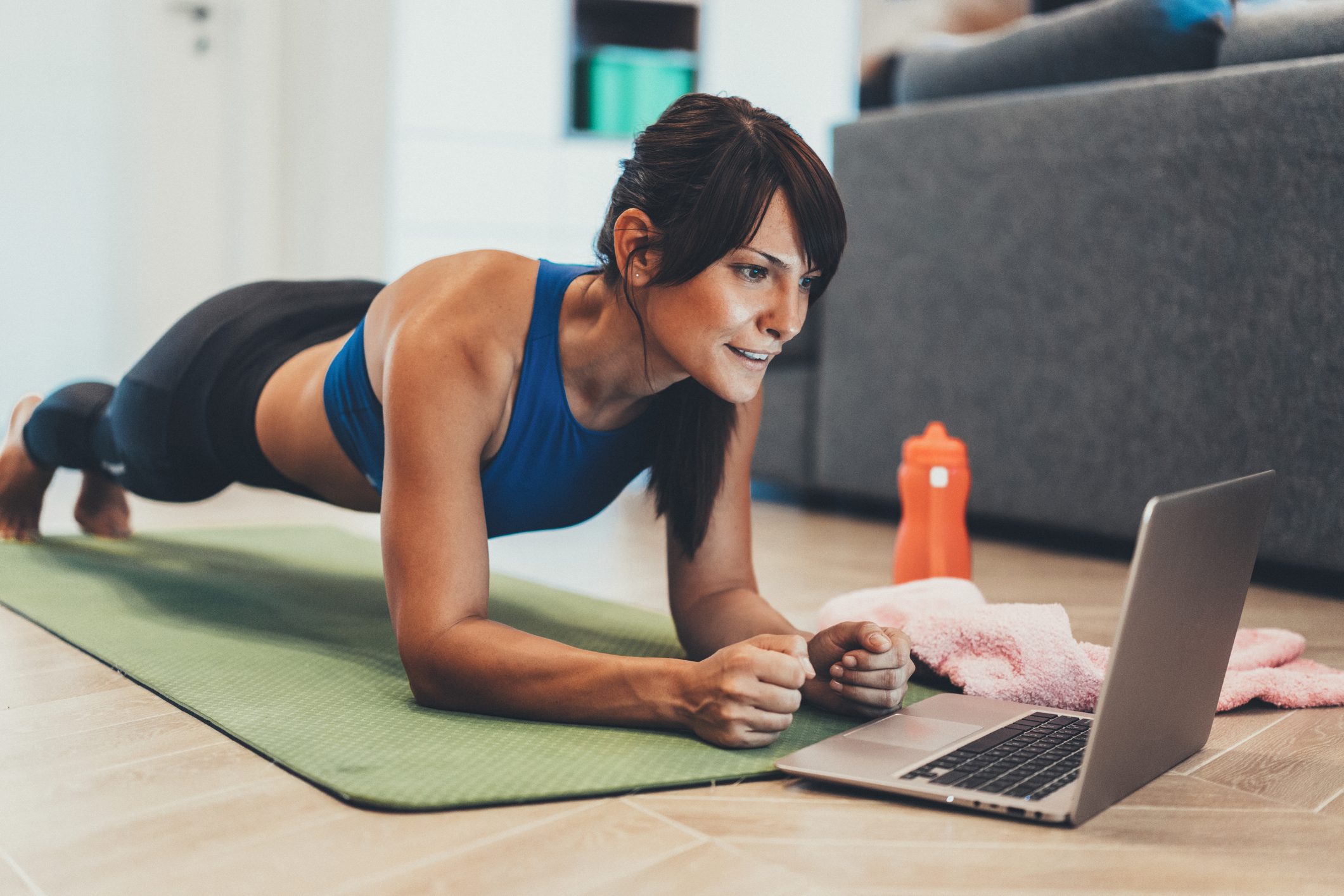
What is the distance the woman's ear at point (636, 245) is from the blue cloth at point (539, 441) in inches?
4.4

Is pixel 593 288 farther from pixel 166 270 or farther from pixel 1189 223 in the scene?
pixel 166 270

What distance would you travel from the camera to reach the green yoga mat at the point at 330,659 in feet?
2.99

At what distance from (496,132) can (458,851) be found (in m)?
2.97

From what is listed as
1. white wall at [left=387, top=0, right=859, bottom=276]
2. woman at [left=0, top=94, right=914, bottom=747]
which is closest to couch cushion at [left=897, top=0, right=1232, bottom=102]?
white wall at [left=387, top=0, right=859, bottom=276]

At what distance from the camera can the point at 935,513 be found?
66.8 inches

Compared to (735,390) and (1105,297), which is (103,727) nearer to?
(735,390)

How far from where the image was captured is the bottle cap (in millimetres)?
1699

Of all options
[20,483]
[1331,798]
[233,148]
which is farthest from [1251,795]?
[233,148]

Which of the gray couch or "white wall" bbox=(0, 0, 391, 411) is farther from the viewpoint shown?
"white wall" bbox=(0, 0, 391, 411)

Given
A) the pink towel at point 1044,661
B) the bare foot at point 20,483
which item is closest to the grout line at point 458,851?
the pink towel at point 1044,661

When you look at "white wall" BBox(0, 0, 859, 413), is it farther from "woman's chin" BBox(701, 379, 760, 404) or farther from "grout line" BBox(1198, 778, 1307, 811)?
"grout line" BBox(1198, 778, 1307, 811)

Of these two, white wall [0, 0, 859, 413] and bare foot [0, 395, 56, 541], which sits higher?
white wall [0, 0, 859, 413]

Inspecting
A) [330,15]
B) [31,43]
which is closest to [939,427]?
[330,15]

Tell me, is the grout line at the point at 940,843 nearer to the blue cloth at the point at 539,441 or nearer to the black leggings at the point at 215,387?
the blue cloth at the point at 539,441
